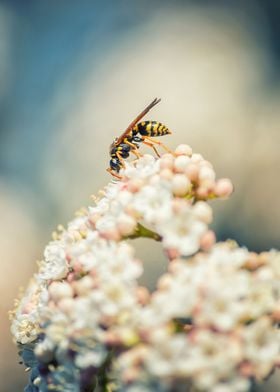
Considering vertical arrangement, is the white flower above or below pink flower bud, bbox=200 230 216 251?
above

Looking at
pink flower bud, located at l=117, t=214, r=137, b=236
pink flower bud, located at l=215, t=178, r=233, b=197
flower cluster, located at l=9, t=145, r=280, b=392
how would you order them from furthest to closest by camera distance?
pink flower bud, located at l=215, t=178, r=233, b=197, pink flower bud, located at l=117, t=214, r=137, b=236, flower cluster, located at l=9, t=145, r=280, b=392

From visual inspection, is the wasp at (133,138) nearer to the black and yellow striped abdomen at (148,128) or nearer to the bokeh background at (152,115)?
the black and yellow striped abdomen at (148,128)

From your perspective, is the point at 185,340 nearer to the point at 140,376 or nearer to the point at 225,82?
the point at 140,376

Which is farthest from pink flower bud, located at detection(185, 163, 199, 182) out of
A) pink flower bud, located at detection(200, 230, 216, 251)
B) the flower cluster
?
pink flower bud, located at detection(200, 230, 216, 251)

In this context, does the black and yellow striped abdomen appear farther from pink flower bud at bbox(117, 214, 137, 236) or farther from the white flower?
pink flower bud at bbox(117, 214, 137, 236)

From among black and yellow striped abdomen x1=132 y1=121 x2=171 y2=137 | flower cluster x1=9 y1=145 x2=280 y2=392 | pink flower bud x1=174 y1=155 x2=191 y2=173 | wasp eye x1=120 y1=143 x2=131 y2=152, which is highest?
black and yellow striped abdomen x1=132 y1=121 x2=171 y2=137

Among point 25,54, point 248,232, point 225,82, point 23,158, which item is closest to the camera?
point 248,232

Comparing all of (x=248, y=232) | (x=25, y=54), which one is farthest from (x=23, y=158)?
(x=248, y=232)

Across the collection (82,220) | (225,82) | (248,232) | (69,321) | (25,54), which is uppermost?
(25,54)

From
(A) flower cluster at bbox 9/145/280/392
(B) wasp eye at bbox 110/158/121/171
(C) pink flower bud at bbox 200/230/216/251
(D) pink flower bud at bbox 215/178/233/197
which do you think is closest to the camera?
(A) flower cluster at bbox 9/145/280/392
